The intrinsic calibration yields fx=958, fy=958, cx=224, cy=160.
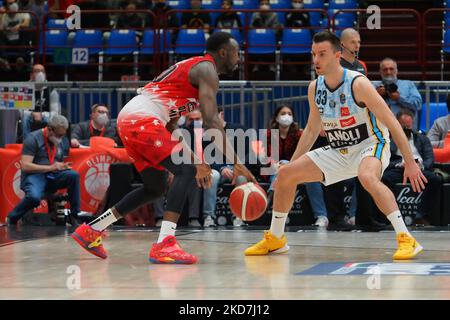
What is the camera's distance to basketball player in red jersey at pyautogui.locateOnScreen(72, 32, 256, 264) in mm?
7480

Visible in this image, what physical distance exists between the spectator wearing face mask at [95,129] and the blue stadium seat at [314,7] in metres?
5.69

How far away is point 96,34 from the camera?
17.7 m

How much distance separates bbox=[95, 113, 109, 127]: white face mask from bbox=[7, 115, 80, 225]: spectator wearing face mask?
80 cm

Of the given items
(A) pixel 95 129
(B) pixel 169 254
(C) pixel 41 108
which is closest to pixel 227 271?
(B) pixel 169 254

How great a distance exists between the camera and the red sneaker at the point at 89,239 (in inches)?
308

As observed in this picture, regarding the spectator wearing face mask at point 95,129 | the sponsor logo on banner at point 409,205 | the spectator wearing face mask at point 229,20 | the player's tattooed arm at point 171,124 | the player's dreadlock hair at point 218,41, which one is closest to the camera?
the player's dreadlock hair at point 218,41

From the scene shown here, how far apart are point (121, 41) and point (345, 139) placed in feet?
33.1

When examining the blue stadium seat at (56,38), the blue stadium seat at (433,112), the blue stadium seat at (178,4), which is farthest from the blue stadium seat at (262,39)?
the blue stadium seat at (433,112)

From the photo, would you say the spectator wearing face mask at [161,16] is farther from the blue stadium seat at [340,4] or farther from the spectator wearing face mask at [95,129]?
the spectator wearing face mask at [95,129]

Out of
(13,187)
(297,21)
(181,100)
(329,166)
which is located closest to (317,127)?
(329,166)

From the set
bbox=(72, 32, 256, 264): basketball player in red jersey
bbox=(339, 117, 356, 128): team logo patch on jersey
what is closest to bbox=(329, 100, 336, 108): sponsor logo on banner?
bbox=(339, 117, 356, 128): team logo patch on jersey

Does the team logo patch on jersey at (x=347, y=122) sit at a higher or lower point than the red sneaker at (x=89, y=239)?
higher

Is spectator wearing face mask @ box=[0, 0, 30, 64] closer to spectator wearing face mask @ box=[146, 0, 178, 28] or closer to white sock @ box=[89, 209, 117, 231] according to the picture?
spectator wearing face mask @ box=[146, 0, 178, 28]
